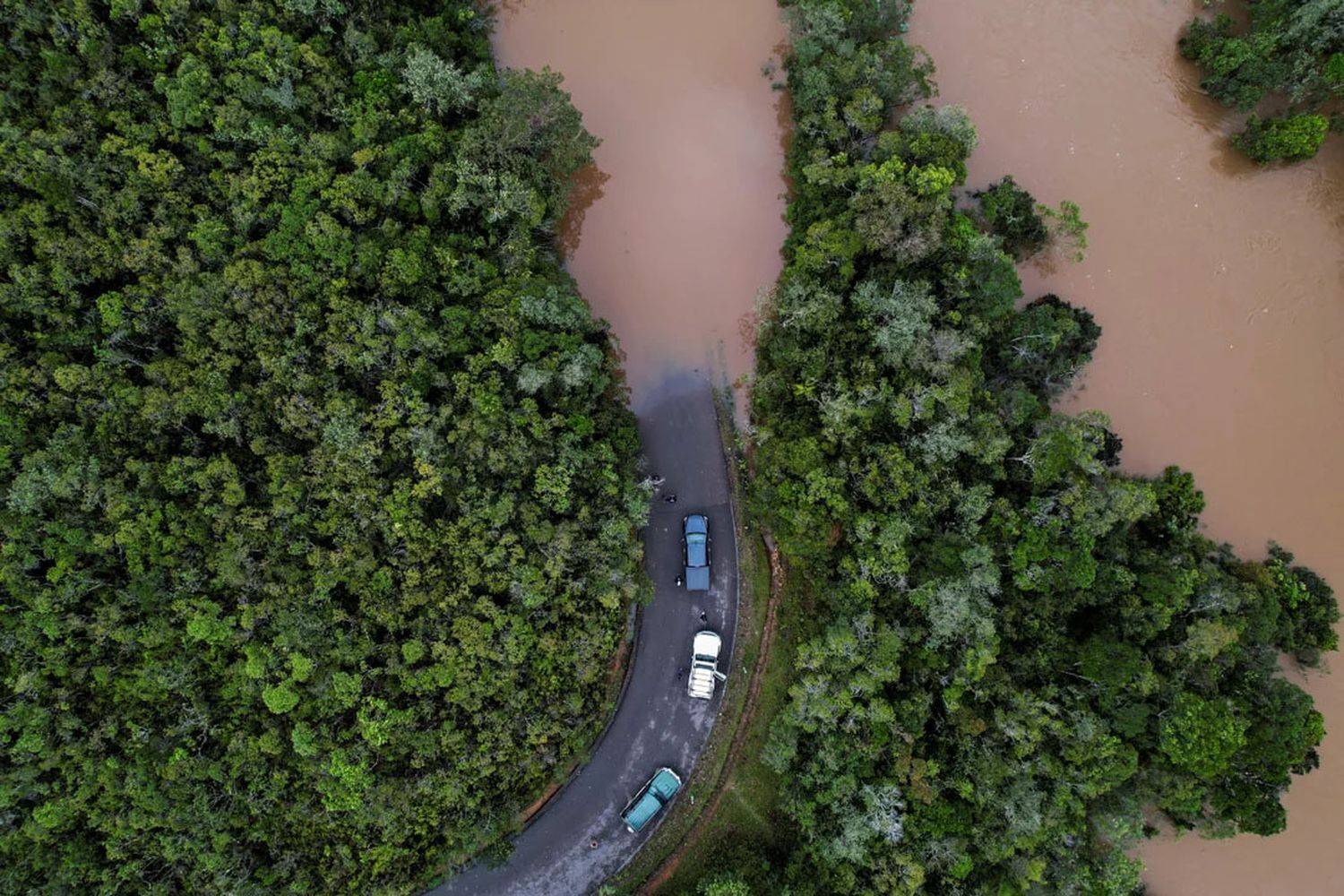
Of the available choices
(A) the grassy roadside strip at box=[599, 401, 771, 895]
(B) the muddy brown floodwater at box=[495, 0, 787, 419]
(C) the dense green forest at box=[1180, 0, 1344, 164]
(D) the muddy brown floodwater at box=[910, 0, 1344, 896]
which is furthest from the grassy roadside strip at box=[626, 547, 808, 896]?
(C) the dense green forest at box=[1180, 0, 1344, 164]

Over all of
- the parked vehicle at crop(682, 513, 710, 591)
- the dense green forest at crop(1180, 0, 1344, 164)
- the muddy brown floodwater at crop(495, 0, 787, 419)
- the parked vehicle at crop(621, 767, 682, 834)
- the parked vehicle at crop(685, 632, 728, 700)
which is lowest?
the parked vehicle at crop(621, 767, 682, 834)

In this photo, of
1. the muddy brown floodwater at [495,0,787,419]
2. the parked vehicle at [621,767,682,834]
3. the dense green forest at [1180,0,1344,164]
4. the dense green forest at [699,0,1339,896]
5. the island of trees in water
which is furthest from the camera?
the muddy brown floodwater at [495,0,787,419]

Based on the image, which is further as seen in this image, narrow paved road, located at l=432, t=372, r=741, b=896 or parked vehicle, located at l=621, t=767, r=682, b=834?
narrow paved road, located at l=432, t=372, r=741, b=896

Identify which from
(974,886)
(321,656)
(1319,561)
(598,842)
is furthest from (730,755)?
(1319,561)

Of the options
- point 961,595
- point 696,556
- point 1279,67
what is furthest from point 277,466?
point 1279,67

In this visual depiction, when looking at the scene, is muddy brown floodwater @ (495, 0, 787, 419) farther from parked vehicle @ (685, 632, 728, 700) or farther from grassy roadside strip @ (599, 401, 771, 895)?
parked vehicle @ (685, 632, 728, 700)

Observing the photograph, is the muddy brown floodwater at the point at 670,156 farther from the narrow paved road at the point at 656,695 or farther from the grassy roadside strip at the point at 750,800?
the grassy roadside strip at the point at 750,800
